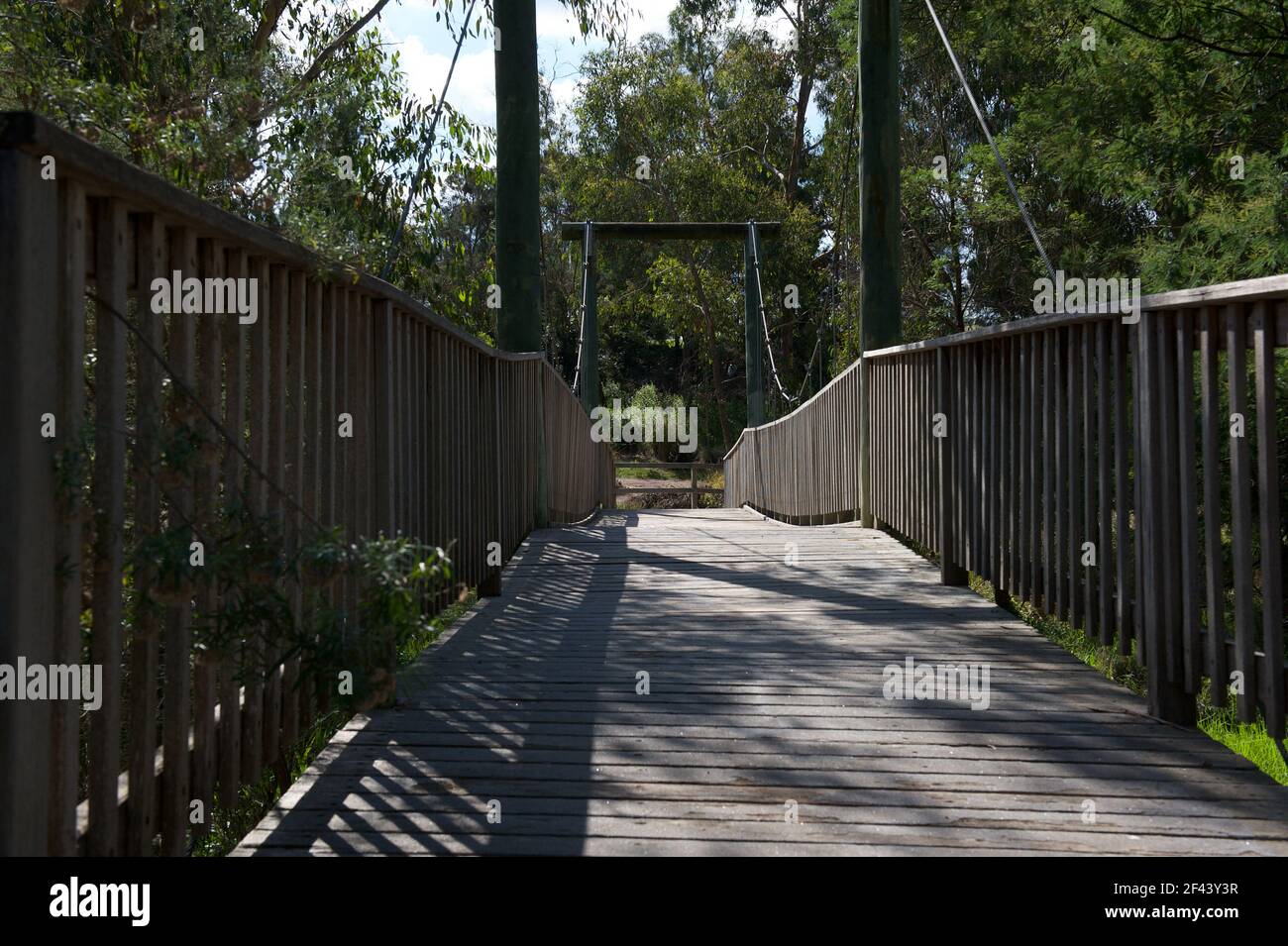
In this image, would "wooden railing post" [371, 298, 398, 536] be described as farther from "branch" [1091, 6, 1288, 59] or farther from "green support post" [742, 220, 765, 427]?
"green support post" [742, 220, 765, 427]

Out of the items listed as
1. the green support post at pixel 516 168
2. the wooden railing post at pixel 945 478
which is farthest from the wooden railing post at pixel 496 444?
the wooden railing post at pixel 945 478

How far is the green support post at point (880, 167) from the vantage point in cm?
703

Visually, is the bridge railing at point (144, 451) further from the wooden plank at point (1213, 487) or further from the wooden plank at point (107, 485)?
the wooden plank at point (1213, 487)

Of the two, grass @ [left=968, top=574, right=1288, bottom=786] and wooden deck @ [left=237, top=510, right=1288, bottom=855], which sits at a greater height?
wooden deck @ [left=237, top=510, right=1288, bottom=855]

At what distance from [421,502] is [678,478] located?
23.0 m

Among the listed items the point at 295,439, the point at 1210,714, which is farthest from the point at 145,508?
the point at 1210,714

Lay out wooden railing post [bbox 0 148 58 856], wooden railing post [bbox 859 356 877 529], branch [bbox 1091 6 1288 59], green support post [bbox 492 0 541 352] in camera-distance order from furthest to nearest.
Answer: branch [bbox 1091 6 1288 59] → green support post [bbox 492 0 541 352] → wooden railing post [bbox 859 356 877 529] → wooden railing post [bbox 0 148 58 856]

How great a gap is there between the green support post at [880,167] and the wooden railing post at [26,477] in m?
6.00

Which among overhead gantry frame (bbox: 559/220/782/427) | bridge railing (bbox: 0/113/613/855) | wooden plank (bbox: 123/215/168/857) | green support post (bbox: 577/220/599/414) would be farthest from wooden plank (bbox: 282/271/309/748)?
overhead gantry frame (bbox: 559/220/782/427)

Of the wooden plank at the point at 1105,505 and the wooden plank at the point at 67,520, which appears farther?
the wooden plank at the point at 1105,505

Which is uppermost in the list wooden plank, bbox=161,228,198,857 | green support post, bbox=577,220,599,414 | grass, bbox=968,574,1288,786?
green support post, bbox=577,220,599,414

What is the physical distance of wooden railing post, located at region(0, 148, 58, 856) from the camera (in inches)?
56.6

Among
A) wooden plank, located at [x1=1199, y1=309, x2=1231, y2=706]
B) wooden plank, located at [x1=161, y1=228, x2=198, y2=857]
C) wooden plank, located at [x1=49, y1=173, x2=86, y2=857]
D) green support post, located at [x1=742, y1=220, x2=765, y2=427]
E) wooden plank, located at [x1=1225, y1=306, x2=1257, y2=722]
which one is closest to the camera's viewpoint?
wooden plank, located at [x1=49, y1=173, x2=86, y2=857]
